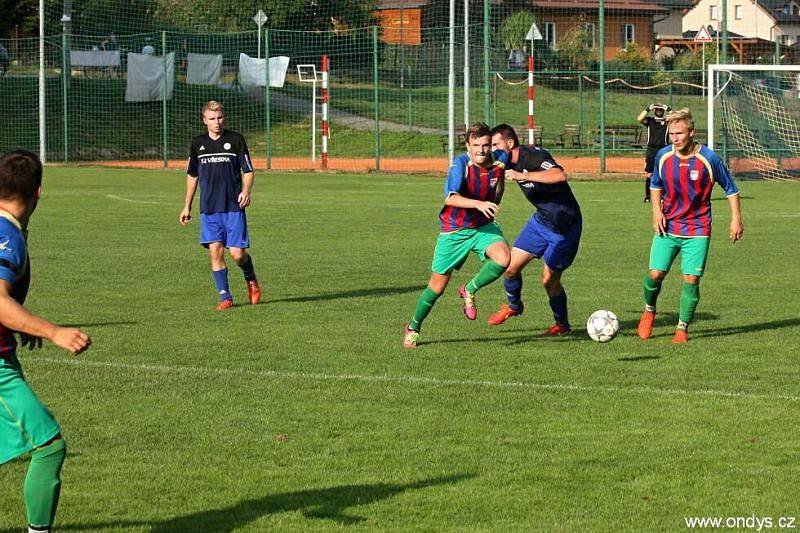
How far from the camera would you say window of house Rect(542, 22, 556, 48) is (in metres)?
49.6

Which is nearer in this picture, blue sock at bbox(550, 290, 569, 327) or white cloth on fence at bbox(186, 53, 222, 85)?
blue sock at bbox(550, 290, 569, 327)

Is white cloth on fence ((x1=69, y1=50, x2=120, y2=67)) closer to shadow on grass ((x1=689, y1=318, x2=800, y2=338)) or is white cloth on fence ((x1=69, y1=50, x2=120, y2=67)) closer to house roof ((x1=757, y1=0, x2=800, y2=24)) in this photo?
shadow on grass ((x1=689, y1=318, x2=800, y2=338))

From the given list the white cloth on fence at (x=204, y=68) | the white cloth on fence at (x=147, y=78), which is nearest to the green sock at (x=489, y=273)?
the white cloth on fence at (x=204, y=68)

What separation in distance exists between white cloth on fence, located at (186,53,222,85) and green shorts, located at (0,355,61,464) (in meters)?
33.6

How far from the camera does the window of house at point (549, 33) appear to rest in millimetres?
49559

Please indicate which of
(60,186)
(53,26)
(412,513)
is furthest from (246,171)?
(53,26)

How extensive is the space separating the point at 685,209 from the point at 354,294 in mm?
4238

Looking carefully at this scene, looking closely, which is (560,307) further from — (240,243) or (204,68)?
(204,68)

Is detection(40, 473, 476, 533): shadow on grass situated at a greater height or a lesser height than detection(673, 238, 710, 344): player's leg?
lesser

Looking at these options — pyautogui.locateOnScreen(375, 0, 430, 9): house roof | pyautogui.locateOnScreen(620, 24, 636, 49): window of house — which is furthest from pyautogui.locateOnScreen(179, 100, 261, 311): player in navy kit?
pyautogui.locateOnScreen(375, 0, 430, 9): house roof

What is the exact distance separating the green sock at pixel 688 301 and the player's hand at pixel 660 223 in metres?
0.50

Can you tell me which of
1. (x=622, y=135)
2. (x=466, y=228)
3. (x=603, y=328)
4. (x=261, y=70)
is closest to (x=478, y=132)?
(x=466, y=228)

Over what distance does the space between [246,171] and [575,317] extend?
3.70 meters

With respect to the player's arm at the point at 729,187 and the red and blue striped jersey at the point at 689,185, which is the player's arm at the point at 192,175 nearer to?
the red and blue striped jersey at the point at 689,185
